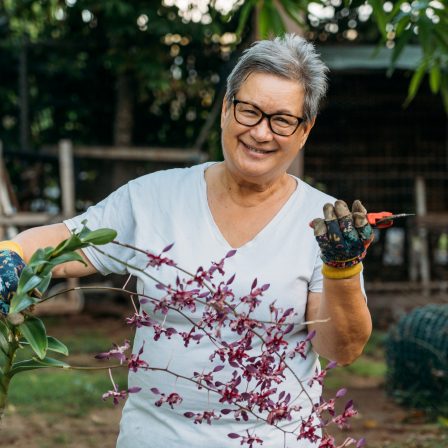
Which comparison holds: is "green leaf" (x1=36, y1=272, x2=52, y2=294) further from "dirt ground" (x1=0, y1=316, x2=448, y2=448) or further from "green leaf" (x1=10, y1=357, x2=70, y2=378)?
"dirt ground" (x1=0, y1=316, x2=448, y2=448)

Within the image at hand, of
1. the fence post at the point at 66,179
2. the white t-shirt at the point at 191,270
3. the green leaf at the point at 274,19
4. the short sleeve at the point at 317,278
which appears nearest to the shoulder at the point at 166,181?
the white t-shirt at the point at 191,270

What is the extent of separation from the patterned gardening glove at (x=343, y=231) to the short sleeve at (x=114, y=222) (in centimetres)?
57

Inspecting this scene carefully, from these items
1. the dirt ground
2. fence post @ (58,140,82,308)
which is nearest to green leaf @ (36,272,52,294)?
the dirt ground

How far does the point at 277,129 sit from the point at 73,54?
9.14 meters

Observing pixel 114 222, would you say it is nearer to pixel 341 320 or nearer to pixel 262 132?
pixel 262 132

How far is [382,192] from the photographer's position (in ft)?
34.2

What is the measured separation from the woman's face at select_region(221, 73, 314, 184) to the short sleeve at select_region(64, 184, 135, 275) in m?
0.28

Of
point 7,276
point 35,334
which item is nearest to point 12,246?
point 7,276

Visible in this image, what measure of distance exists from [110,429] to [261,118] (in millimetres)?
3511

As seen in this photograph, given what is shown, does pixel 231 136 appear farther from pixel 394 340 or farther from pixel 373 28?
pixel 373 28

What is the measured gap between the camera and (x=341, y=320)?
1972 millimetres

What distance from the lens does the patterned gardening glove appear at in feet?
5.80

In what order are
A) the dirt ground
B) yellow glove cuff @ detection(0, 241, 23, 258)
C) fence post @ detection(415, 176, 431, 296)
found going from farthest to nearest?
fence post @ detection(415, 176, 431, 296)
the dirt ground
yellow glove cuff @ detection(0, 241, 23, 258)

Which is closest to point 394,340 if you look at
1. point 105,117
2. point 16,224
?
point 16,224
